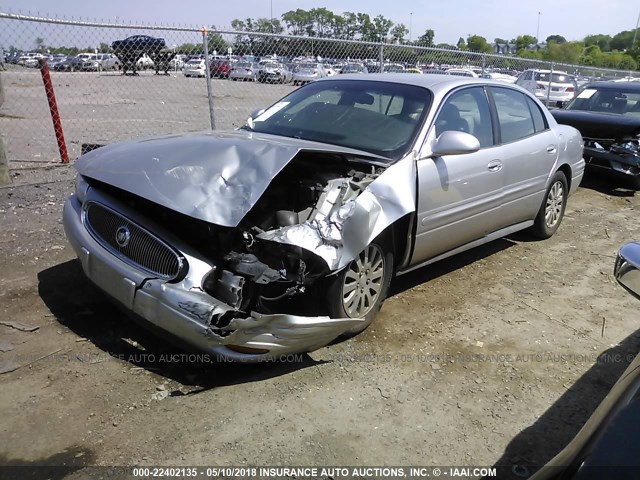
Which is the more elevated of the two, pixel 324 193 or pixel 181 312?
pixel 324 193

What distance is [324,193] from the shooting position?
3240 mm

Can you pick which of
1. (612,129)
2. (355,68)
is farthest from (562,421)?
(355,68)

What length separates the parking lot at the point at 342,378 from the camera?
8.52 feet

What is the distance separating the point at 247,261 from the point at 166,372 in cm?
87

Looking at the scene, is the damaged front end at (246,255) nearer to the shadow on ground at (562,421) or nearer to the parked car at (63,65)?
the shadow on ground at (562,421)

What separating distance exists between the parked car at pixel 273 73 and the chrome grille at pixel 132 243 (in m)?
6.93

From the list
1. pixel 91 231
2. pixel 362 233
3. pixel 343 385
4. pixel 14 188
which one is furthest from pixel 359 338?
pixel 14 188

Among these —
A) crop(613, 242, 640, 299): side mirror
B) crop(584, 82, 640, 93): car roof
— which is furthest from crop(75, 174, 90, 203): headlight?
crop(584, 82, 640, 93): car roof

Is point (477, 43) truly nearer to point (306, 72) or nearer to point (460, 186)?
point (306, 72)

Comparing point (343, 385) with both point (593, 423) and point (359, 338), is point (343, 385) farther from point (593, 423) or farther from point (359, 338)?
point (593, 423)

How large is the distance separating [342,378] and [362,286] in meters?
0.65

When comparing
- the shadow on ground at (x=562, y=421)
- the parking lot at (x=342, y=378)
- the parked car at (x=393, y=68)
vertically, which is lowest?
the shadow on ground at (x=562, y=421)

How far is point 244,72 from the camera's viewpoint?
35.6 ft

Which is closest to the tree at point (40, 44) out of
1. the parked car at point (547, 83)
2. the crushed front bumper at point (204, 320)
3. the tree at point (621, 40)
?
the crushed front bumper at point (204, 320)
